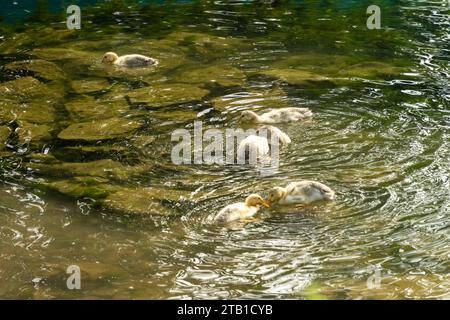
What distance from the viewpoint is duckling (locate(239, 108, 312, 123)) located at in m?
9.05

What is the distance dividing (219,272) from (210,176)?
1816 mm

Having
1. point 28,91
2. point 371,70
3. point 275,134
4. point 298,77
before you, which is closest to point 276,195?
point 275,134

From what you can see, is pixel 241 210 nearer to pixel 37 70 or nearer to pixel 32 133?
pixel 32 133

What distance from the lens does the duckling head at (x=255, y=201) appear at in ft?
22.5

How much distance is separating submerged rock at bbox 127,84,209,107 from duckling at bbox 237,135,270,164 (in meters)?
1.86

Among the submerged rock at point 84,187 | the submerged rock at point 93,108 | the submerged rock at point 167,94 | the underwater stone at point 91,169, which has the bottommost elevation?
the submerged rock at point 84,187

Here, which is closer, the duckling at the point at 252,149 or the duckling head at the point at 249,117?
the duckling at the point at 252,149

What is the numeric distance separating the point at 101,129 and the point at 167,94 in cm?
136

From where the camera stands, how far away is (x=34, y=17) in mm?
14867

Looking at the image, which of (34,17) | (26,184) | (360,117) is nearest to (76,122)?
(26,184)

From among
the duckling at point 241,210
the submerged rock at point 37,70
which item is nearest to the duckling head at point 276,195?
the duckling at point 241,210

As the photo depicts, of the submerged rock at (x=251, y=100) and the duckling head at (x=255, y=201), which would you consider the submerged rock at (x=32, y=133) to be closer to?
the submerged rock at (x=251, y=100)

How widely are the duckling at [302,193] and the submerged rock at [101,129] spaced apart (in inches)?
94.1
